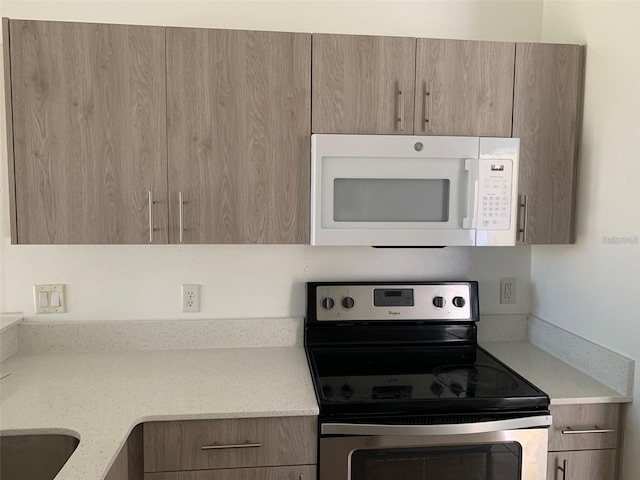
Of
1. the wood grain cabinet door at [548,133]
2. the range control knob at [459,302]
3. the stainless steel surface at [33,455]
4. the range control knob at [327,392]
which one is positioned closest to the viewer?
the stainless steel surface at [33,455]

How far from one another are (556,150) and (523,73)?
30 cm

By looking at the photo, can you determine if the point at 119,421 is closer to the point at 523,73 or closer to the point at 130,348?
the point at 130,348

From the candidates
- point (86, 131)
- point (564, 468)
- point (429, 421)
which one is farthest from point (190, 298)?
point (564, 468)

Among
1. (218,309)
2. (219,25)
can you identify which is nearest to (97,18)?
(219,25)

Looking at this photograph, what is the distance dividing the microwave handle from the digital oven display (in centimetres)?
44

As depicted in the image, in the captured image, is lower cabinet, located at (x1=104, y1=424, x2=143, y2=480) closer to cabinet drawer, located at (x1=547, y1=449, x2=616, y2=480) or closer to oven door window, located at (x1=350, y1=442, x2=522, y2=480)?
oven door window, located at (x1=350, y1=442, x2=522, y2=480)

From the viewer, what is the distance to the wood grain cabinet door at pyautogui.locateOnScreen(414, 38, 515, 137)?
1.79 meters

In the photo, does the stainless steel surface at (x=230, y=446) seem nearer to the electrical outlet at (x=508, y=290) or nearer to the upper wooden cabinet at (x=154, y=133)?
the upper wooden cabinet at (x=154, y=133)

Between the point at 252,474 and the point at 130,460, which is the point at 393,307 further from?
the point at 130,460

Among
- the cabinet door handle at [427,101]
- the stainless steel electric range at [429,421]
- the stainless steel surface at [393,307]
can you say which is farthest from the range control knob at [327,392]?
the cabinet door handle at [427,101]

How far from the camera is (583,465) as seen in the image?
1663 millimetres

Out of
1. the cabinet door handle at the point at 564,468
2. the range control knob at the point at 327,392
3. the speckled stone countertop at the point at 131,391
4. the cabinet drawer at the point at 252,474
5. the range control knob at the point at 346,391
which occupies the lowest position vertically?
the cabinet door handle at the point at 564,468

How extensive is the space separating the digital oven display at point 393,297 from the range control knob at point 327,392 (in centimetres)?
52

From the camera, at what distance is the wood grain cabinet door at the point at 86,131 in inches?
65.2
